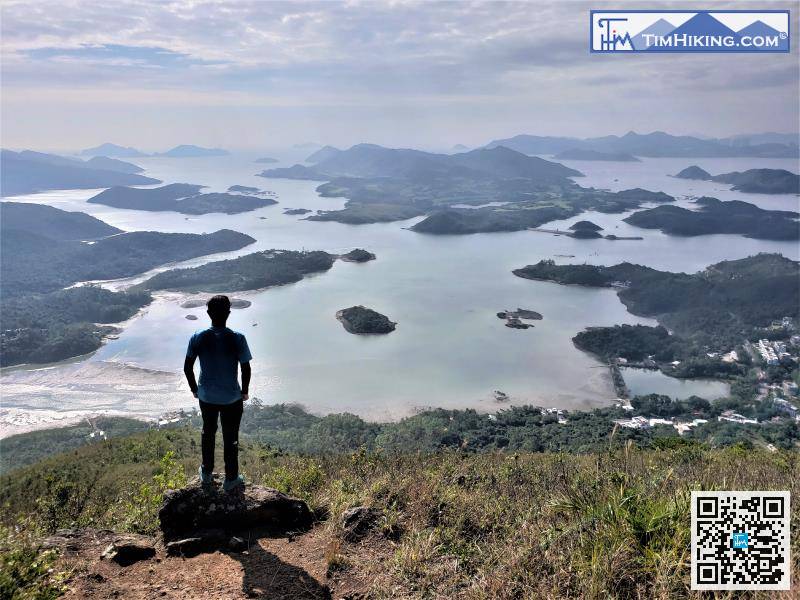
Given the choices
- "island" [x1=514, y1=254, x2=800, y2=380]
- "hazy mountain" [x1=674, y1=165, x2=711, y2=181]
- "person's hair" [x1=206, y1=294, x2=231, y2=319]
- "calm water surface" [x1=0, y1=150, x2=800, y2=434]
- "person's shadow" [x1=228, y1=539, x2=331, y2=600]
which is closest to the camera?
"person's shadow" [x1=228, y1=539, x2=331, y2=600]

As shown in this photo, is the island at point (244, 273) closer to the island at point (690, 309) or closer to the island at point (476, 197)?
the island at point (690, 309)

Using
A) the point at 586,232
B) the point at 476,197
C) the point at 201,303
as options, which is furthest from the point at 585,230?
the point at 201,303

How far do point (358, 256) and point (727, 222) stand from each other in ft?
253

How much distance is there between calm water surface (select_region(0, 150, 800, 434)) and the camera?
36.3 m

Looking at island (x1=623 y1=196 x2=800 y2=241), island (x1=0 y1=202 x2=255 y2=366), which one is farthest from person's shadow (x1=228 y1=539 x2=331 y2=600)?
island (x1=623 y1=196 x2=800 y2=241)

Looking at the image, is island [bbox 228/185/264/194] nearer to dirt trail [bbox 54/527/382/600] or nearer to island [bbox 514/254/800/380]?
island [bbox 514/254/800/380]

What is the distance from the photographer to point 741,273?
65.2 m

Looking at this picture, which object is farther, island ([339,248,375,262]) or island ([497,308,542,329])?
island ([339,248,375,262])

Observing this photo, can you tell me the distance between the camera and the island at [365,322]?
48.0 metres

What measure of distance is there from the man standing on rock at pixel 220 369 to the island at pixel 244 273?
200ft

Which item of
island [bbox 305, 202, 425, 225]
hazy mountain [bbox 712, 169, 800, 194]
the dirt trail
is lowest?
the dirt trail

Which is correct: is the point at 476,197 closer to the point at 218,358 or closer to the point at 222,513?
the point at 218,358

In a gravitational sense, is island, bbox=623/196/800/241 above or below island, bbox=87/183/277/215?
below

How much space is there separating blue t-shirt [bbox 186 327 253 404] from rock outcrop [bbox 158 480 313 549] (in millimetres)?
841
